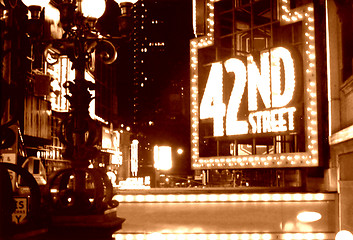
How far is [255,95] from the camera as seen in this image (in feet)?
42.8

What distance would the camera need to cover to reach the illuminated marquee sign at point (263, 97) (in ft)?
37.9

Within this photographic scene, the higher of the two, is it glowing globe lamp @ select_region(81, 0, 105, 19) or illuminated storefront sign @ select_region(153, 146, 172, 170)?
glowing globe lamp @ select_region(81, 0, 105, 19)

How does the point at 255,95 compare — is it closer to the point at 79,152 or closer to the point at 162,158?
the point at 79,152

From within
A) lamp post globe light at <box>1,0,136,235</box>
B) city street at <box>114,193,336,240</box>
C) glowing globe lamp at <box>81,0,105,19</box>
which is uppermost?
glowing globe lamp at <box>81,0,105,19</box>

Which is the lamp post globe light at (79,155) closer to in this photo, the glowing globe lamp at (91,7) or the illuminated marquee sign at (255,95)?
the glowing globe lamp at (91,7)

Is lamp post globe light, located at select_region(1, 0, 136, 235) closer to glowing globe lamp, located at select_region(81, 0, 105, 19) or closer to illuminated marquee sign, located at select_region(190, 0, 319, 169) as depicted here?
glowing globe lamp, located at select_region(81, 0, 105, 19)

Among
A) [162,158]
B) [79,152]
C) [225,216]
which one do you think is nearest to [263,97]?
[225,216]

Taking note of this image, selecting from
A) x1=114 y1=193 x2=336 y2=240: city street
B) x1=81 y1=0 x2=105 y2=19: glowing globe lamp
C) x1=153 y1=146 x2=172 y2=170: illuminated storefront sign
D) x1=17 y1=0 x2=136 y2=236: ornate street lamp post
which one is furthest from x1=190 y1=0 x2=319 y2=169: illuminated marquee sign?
x1=153 y1=146 x2=172 y2=170: illuminated storefront sign

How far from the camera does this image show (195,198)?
412 inches

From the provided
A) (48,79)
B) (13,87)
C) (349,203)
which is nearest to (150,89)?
(48,79)

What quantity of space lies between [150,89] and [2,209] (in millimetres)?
73267

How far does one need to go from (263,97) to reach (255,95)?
0.33 metres

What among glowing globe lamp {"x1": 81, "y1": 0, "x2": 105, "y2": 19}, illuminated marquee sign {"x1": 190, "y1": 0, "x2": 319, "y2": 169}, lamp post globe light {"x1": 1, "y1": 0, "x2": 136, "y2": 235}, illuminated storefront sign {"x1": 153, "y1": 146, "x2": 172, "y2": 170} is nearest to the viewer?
lamp post globe light {"x1": 1, "y1": 0, "x2": 136, "y2": 235}

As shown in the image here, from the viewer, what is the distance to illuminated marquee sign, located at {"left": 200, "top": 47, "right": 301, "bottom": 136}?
1208cm
